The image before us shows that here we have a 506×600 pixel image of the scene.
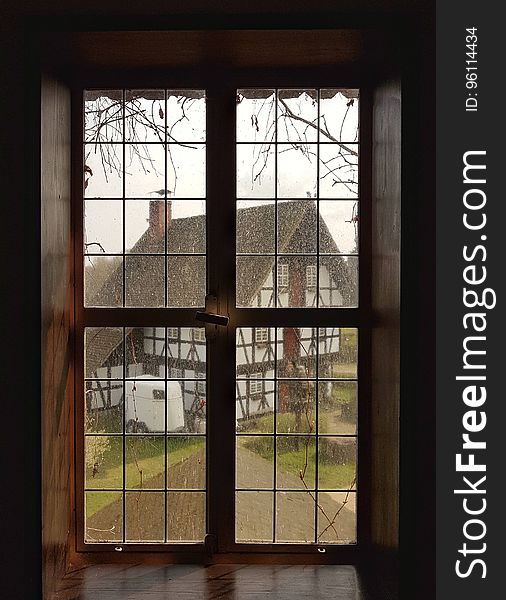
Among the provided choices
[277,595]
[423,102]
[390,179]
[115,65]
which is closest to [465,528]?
[277,595]

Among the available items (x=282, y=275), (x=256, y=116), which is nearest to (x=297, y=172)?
(x=256, y=116)

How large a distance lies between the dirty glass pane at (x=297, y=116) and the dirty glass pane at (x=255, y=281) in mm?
526

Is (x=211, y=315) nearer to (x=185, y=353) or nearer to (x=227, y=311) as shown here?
(x=227, y=311)

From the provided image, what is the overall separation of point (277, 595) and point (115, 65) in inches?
86.2

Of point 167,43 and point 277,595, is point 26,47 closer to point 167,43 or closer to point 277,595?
point 167,43

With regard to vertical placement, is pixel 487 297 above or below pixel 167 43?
below

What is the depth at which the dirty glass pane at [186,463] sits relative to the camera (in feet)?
10.3

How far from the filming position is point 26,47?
8.16 ft

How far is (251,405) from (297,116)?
4.09ft

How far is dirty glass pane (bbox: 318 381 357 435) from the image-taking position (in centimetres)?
312

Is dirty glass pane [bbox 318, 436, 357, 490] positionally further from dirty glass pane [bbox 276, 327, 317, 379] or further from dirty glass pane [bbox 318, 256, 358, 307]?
dirty glass pane [bbox 318, 256, 358, 307]

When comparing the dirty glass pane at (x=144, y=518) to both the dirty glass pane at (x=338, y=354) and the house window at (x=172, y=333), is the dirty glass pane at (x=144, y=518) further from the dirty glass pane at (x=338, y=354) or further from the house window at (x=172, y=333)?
the dirty glass pane at (x=338, y=354)

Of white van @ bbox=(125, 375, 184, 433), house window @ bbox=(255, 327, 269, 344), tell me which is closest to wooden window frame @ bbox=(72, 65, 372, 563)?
house window @ bbox=(255, 327, 269, 344)

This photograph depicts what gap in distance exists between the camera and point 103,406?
10.3 feet
